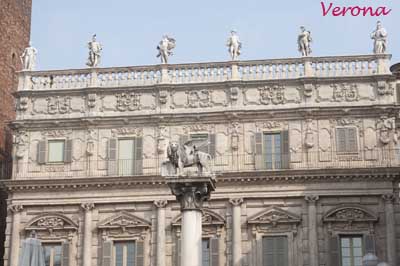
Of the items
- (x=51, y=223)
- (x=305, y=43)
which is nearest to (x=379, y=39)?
(x=305, y=43)

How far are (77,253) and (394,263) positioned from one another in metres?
14.8

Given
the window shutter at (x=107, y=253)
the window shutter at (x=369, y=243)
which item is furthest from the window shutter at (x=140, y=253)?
the window shutter at (x=369, y=243)

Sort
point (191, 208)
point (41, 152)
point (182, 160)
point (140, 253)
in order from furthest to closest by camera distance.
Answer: point (41, 152), point (140, 253), point (182, 160), point (191, 208)

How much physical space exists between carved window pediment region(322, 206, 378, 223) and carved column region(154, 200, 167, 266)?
7540mm

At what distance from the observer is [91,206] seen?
39.0 metres

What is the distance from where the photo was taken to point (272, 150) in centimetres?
3944

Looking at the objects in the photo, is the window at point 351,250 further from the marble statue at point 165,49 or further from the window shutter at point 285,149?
the marble statue at point 165,49

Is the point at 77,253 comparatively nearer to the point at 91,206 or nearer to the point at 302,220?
the point at 91,206

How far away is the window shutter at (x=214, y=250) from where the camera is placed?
38.0 metres

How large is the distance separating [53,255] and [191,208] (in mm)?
16959

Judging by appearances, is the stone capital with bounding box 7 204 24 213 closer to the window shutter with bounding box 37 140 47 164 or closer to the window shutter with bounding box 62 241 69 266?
the window shutter with bounding box 37 140 47 164

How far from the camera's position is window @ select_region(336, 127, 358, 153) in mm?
39094

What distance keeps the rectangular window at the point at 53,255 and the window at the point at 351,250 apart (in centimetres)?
1340

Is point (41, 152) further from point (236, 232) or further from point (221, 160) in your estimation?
point (236, 232)
